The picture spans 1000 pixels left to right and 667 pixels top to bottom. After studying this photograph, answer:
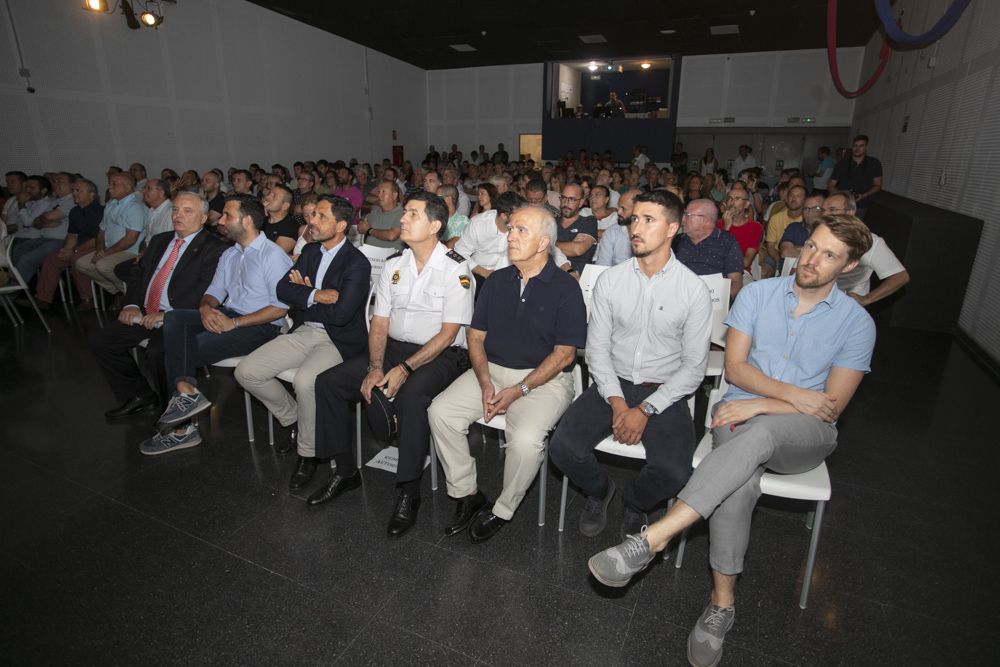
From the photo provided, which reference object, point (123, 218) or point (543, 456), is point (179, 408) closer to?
point (543, 456)

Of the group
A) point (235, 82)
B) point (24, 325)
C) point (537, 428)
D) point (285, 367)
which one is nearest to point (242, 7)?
point (235, 82)

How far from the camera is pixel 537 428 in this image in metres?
2.15

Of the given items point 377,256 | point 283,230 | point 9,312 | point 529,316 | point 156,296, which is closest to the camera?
point 529,316

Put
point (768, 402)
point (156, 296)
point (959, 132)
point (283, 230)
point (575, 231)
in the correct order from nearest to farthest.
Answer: point (768, 402) < point (156, 296) < point (283, 230) < point (575, 231) < point (959, 132)

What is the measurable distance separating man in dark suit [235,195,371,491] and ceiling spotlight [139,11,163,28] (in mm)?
7840

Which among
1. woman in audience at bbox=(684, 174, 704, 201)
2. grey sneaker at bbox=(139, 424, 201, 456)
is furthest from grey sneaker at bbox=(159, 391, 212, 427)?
woman in audience at bbox=(684, 174, 704, 201)

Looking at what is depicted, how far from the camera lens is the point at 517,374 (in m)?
2.38

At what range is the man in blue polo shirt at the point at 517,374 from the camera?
2221 millimetres

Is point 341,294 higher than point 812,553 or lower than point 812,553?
higher

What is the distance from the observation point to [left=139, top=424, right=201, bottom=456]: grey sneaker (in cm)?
290

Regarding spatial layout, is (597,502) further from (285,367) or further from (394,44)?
(394,44)

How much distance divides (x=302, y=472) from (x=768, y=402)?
7.03 ft

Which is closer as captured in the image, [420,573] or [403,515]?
[420,573]

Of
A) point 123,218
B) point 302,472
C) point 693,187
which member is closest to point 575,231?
point 302,472
